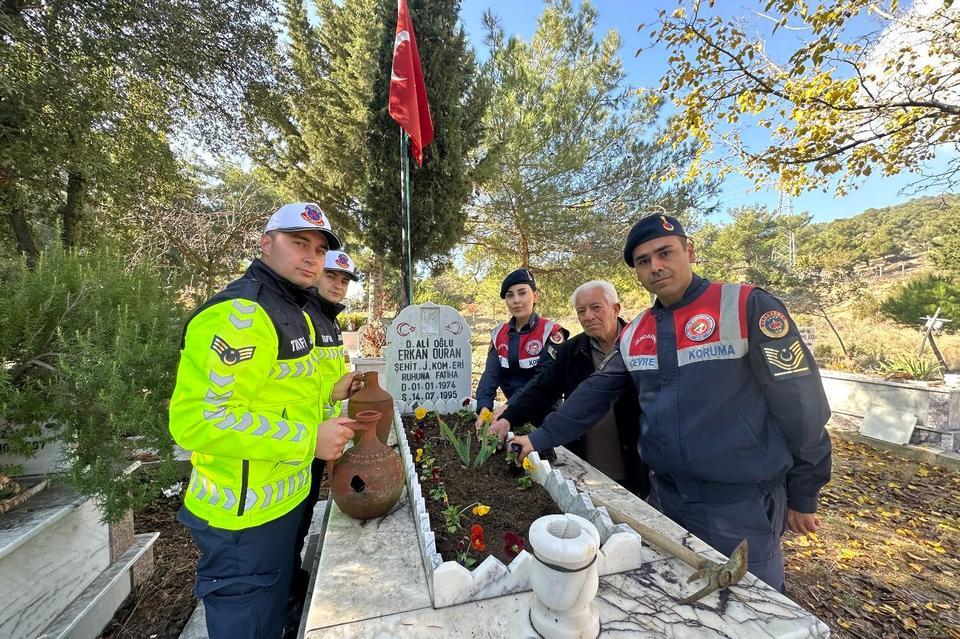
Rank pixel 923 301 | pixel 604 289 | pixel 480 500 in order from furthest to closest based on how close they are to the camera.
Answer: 1. pixel 923 301
2. pixel 604 289
3. pixel 480 500

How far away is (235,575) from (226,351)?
892mm

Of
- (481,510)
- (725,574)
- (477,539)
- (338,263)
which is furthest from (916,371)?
(338,263)

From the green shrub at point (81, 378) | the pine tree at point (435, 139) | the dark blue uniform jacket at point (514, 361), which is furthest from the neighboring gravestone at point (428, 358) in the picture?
the pine tree at point (435, 139)

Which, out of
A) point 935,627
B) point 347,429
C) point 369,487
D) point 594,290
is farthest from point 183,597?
point 935,627

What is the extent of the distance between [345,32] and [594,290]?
10935mm

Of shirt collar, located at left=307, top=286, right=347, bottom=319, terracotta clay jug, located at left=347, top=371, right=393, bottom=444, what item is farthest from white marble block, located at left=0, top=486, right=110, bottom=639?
shirt collar, located at left=307, top=286, right=347, bottom=319

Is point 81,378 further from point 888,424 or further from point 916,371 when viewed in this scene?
point 916,371

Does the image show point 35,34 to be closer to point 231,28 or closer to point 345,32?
point 231,28

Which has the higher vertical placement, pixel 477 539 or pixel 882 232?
pixel 882 232

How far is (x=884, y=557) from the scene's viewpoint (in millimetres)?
2977

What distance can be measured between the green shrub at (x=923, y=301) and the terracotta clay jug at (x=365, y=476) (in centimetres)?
1706

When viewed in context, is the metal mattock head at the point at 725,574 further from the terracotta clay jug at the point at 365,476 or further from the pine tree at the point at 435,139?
the pine tree at the point at 435,139

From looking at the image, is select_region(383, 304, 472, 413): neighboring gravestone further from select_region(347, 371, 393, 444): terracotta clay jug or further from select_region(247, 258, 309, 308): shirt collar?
select_region(247, 258, 309, 308): shirt collar

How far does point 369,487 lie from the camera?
1.78 metres
